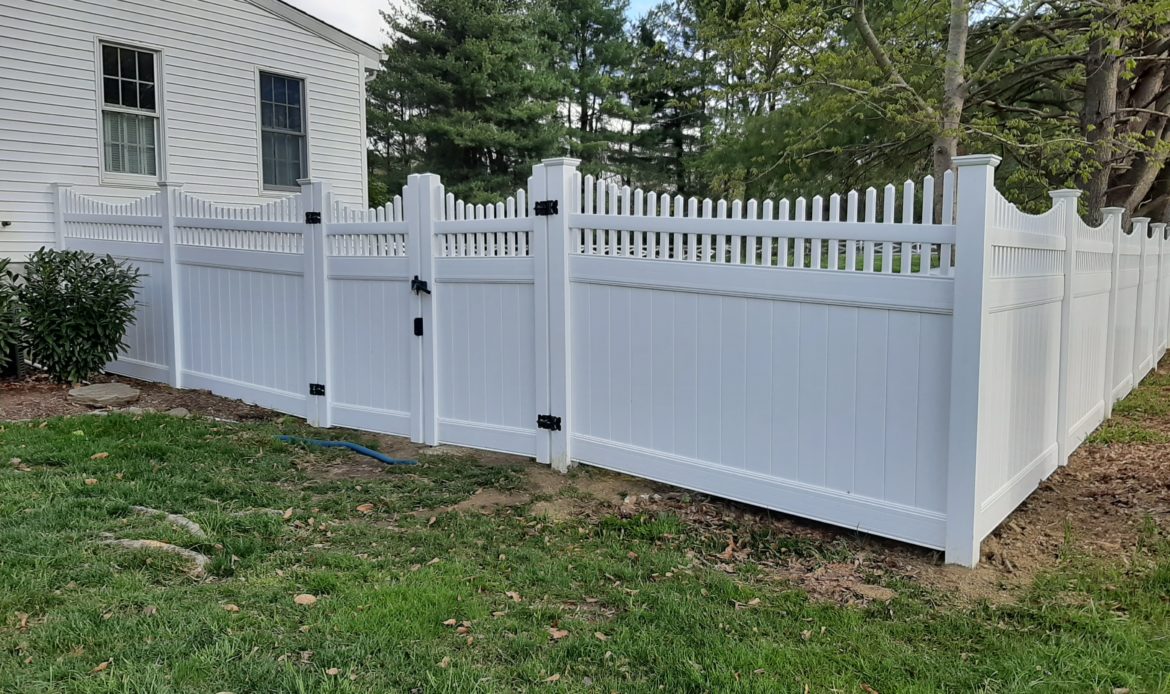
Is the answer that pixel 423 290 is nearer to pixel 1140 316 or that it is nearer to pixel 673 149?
pixel 1140 316

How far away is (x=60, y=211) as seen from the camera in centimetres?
888

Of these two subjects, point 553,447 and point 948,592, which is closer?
point 948,592

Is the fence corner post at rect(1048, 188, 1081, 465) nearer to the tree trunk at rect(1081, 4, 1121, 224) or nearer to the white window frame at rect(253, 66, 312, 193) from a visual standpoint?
the tree trunk at rect(1081, 4, 1121, 224)

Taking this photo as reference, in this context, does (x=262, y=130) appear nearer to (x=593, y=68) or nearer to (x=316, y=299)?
(x=316, y=299)

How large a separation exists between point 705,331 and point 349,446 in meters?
2.85

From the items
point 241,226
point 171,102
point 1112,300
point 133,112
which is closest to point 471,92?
point 171,102

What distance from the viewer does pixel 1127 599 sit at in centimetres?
334

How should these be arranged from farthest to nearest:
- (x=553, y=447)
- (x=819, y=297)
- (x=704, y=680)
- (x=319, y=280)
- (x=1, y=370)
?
(x=1, y=370)
(x=319, y=280)
(x=553, y=447)
(x=819, y=297)
(x=704, y=680)

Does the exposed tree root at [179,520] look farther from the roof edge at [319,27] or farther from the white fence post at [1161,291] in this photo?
the white fence post at [1161,291]

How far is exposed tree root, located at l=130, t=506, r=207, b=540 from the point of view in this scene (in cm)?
393

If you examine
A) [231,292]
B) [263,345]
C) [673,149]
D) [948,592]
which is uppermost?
[673,149]

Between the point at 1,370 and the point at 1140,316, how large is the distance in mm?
11244

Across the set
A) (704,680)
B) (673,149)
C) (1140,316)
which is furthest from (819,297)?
(673,149)

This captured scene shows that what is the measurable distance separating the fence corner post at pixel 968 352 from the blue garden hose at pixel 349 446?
3.41 meters
